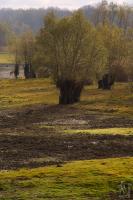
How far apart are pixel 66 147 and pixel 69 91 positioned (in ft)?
140

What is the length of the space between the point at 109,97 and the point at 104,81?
17.9 metres

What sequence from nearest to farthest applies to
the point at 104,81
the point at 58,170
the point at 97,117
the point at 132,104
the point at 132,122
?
the point at 58,170
the point at 132,122
the point at 97,117
the point at 132,104
the point at 104,81

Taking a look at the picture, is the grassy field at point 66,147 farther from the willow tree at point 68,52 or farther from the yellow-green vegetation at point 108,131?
the willow tree at point 68,52

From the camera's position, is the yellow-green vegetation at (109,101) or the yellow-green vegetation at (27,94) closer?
the yellow-green vegetation at (109,101)

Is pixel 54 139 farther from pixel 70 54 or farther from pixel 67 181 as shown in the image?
pixel 70 54

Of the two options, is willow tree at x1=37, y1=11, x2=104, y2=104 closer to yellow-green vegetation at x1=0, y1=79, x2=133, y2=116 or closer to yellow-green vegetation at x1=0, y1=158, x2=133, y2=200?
yellow-green vegetation at x1=0, y1=79, x2=133, y2=116

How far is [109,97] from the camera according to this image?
9312 centimetres

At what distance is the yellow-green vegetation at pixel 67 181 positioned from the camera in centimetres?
2622

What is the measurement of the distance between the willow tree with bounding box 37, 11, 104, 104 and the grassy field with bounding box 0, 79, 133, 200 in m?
3.30

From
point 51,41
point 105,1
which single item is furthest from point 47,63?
point 105,1

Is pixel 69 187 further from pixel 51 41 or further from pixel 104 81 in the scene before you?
pixel 104 81

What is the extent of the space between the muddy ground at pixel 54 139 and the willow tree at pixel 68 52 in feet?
44.3

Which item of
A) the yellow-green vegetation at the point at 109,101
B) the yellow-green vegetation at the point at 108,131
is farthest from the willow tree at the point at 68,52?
the yellow-green vegetation at the point at 108,131

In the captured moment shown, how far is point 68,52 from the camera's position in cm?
8819
